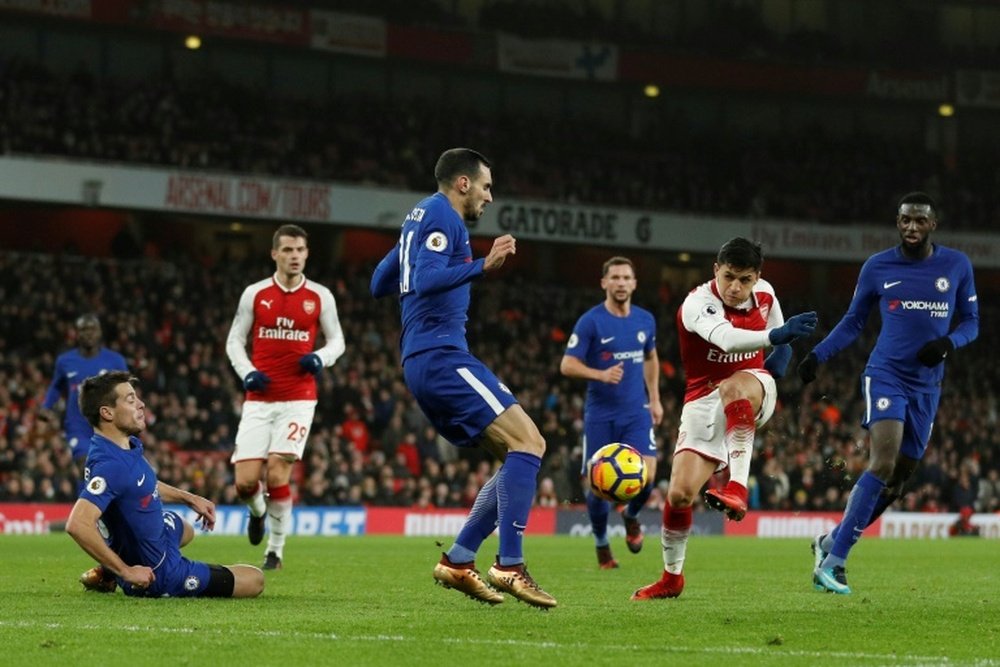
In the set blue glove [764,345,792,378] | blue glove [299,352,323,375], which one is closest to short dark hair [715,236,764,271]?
blue glove [764,345,792,378]

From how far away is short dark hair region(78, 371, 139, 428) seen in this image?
9320 millimetres

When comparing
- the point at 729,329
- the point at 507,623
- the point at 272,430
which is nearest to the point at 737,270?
the point at 729,329

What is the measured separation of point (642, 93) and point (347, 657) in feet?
134

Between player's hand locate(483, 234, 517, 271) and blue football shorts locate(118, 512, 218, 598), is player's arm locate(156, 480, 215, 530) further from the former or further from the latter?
player's hand locate(483, 234, 517, 271)

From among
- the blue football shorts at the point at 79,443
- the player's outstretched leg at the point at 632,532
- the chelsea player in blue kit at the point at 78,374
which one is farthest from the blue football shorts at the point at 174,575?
the blue football shorts at the point at 79,443

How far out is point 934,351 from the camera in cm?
1059

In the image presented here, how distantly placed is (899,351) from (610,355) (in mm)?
4471

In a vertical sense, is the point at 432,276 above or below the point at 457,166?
below

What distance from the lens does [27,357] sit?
2877 centimetres

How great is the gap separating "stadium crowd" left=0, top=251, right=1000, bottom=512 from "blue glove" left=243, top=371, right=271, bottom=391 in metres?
11.8

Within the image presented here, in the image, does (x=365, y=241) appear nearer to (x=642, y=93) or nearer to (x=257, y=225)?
(x=257, y=225)

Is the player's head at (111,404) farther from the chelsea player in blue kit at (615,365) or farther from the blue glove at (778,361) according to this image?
the chelsea player in blue kit at (615,365)

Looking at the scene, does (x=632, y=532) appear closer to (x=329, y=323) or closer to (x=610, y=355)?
(x=610, y=355)

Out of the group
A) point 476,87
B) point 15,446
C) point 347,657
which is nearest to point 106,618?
point 347,657
